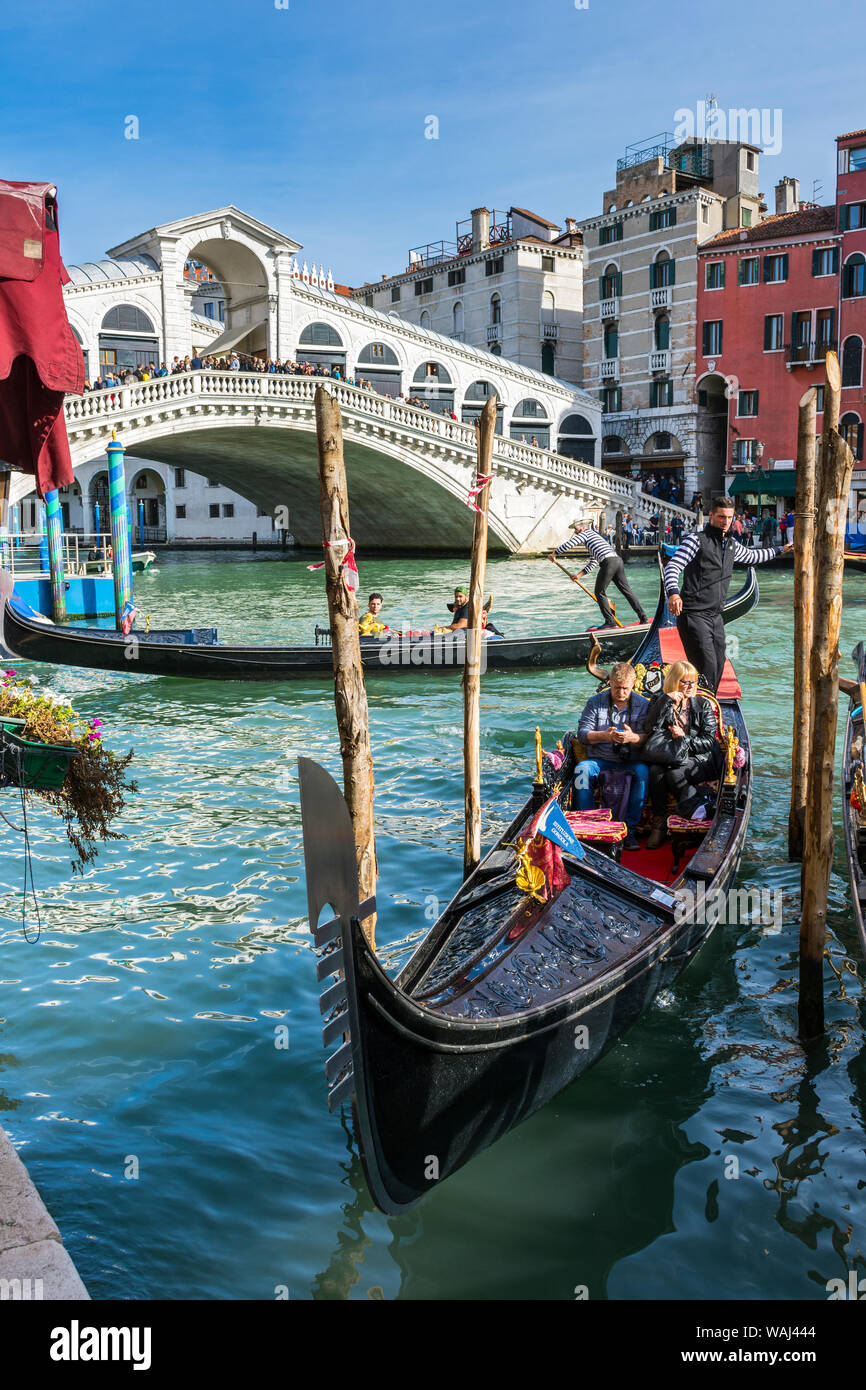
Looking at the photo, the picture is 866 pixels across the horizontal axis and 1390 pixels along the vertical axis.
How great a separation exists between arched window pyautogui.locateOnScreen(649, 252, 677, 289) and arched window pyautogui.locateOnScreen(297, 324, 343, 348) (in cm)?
712

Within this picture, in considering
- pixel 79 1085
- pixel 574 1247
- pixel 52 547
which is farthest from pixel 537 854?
pixel 52 547

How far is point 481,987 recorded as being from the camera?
272 centimetres

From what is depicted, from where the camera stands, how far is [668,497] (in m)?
25.0

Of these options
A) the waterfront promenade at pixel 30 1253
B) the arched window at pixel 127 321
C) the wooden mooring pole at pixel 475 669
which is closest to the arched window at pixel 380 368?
the arched window at pixel 127 321

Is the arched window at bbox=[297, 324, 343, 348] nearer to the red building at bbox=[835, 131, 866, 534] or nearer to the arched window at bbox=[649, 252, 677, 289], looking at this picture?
the arched window at bbox=[649, 252, 677, 289]

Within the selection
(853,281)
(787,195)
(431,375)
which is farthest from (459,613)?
(787,195)

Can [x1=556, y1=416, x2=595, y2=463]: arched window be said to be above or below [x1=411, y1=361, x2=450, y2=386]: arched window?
below

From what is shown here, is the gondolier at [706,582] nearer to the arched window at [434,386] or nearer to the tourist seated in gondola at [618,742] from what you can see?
the tourist seated in gondola at [618,742]

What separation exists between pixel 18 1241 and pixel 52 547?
11.9 metres

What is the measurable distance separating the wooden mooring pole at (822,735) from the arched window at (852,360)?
63.5 ft

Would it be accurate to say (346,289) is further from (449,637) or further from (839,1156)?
(839,1156)

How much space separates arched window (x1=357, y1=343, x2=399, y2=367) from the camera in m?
25.2

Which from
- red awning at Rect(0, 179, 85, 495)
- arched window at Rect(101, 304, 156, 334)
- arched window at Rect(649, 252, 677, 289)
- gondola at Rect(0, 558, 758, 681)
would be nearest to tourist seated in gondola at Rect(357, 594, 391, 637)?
gondola at Rect(0, 558, 758, 681)

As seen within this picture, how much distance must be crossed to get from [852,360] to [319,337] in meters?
10.8
